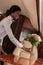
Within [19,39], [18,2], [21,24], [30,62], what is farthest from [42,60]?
[18,2]

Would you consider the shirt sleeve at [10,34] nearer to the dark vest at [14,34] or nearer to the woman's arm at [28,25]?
the dark vest at [14,34]

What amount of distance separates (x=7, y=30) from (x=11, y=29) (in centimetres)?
7

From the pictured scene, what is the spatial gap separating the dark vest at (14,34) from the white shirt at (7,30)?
6cm

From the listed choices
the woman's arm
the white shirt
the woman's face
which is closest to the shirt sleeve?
the white shirt

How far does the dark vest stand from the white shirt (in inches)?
2.2

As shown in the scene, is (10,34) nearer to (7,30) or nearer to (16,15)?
(7,30)

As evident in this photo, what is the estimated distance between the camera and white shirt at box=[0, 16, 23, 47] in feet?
7.56

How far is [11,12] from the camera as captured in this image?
2365 millimetres

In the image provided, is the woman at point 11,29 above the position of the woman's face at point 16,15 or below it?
below

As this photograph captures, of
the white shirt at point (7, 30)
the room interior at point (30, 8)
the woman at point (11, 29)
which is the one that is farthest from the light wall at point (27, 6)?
the white shirt at point (7, 30)

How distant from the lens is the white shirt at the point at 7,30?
230cm

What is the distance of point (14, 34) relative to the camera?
7.89 feet

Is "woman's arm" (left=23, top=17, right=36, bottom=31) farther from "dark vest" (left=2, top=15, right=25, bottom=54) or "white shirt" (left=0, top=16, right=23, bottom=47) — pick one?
"white shirt" (left=0, top=16, right=23, bottom=47)

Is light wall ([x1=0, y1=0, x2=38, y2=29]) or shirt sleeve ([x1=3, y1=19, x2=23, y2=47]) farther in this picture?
light wall ([x1=0, y1=0, x2=38, y2=29])
